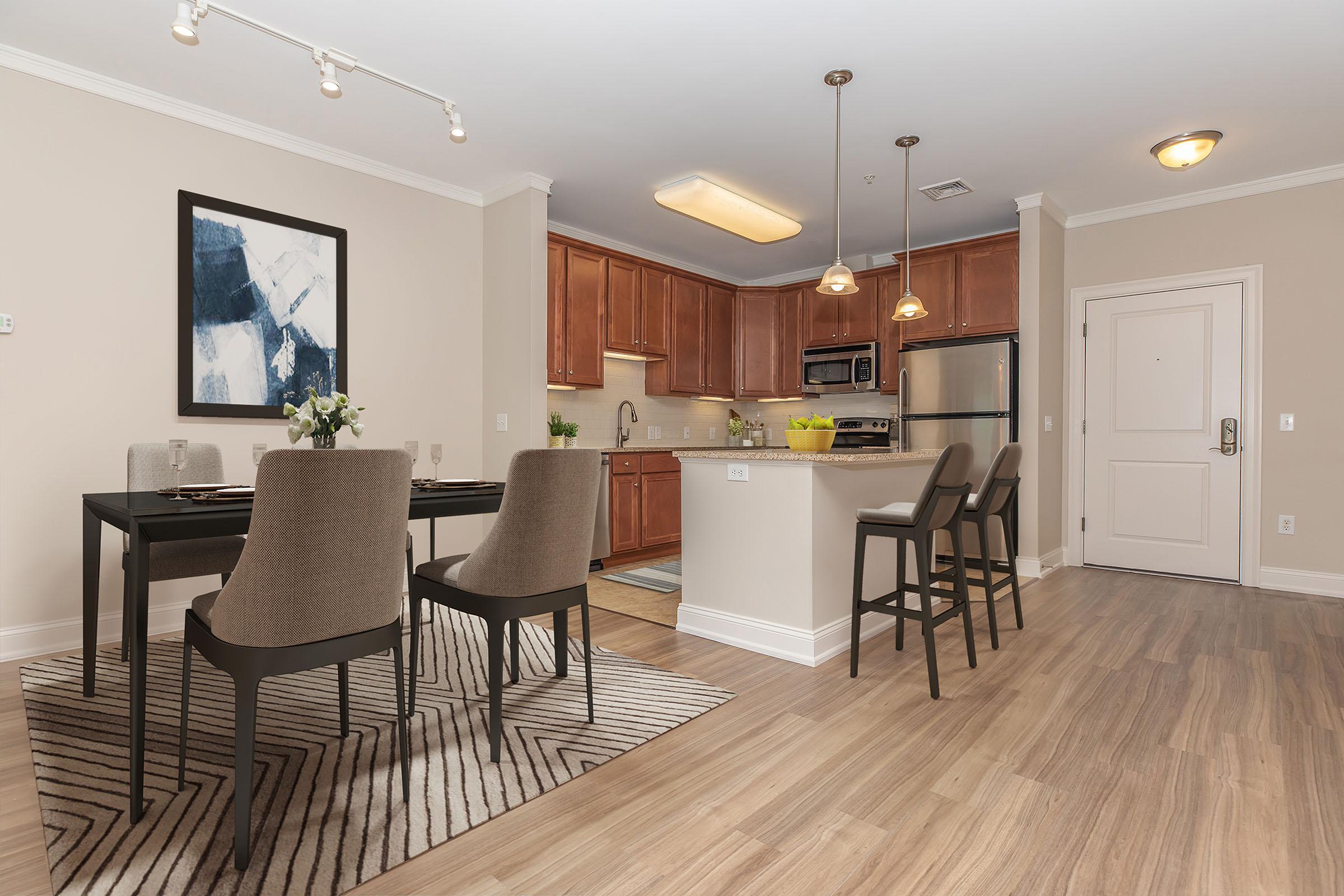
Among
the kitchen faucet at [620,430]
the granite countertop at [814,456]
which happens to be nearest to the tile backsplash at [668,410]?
the kitchen faucet at [620,430]

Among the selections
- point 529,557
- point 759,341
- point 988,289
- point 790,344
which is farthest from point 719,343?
point 529,557

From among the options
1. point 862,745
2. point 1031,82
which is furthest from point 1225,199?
point 862,745

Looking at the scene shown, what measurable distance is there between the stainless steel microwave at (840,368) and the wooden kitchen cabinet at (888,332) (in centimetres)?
6

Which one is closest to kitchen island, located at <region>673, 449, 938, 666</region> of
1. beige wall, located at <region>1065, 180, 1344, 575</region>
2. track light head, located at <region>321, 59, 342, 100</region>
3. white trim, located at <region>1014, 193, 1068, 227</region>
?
track light head, located at <region>321, 59, 342, 100</region>

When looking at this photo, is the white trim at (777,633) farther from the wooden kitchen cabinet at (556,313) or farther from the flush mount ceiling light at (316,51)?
the flush mount ceiling light at (316,51)

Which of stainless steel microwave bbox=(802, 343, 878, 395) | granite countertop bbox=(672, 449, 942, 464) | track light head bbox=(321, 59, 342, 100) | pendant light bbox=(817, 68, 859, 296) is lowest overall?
granite countertop bbox=(672, 449, 942, 464)

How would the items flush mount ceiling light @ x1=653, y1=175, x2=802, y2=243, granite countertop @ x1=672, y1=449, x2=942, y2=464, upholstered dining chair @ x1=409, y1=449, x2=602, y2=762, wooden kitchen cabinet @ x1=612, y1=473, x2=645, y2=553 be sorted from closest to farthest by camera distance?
upholstered dining chair @ x1=409, y1=449, x2=602, y2=762 → granite countertop @ x1=672, y1=449, x2=942, y2=464 → flush mount ceiling light @ x1=653, y1=175, x2=802, y2=243 → wooden kitchen cabinet @ x1=612, y1=473, x2=645, y2=553

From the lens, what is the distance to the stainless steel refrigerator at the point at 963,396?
15.6ft

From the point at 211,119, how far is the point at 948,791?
14.3ft

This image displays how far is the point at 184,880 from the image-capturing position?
1.47 meters

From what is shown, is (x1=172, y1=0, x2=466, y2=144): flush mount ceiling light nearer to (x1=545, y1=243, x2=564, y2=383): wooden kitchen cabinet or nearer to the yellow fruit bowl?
(x1=545, y1=243, x2=564, y2=383): wooden kitchen cabinet

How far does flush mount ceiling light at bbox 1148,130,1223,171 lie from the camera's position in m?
3.52

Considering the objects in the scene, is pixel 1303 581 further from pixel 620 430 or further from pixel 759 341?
pixel 620 430

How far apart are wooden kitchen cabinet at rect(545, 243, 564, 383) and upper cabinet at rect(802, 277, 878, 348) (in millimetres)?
2225
